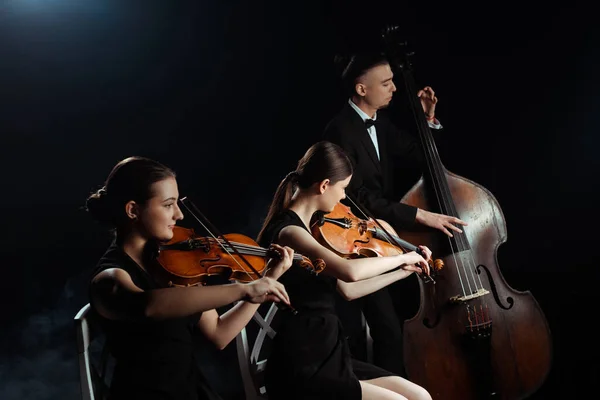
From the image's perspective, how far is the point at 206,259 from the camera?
1707 millimetres

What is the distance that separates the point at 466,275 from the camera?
2.46 m

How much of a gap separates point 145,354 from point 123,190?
0.39m

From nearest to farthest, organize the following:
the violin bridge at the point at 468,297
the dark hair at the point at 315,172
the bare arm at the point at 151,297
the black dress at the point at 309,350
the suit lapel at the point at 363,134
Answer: the bare arm at the point at 151,297 → the black dress at the point at 309,350 → the dark hair at the point at 315,172 → the violin bridge at the point at 468,297 → the suit lapel at the point at 363,134

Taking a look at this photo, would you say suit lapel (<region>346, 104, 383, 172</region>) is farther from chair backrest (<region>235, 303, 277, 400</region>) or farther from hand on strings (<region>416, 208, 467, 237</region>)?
chair backrest (<region>235, 303, 277, 400</region>)

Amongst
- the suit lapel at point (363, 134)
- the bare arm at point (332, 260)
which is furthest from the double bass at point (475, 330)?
the bare arm at point (332, 260)

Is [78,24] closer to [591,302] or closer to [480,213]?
[480,213]

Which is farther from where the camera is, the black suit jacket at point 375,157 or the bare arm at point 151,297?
the black suit jacket at point 375,157

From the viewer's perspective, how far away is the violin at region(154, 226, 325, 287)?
1.66 m

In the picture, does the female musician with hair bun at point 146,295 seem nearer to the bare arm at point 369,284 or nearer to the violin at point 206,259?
the violin at point 206,259

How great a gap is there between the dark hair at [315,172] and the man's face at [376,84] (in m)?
0.51

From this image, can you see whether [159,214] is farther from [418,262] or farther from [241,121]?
[241,121]

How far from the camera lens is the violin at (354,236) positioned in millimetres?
2152

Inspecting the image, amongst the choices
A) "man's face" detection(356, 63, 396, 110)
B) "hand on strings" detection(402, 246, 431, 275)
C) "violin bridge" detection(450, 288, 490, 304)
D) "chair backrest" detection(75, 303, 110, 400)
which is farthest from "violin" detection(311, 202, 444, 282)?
"chair backrest" detection(75, 303, 110, 400)

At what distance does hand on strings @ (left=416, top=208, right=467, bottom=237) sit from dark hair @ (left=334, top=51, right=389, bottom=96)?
556 millimetres
